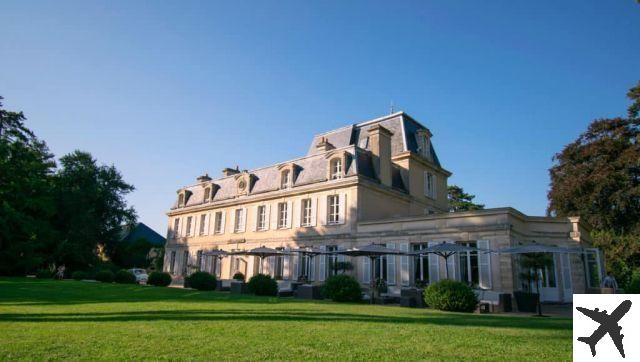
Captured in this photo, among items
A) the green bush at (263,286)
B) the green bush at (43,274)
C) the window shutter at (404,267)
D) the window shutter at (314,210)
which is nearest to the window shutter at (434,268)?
the window shutter at (404,267)

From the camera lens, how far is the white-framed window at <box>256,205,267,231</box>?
26000mm

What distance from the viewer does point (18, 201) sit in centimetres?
2552

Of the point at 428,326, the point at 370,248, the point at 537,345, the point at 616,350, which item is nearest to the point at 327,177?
the point at 370,248

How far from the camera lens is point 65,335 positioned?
20.2ft

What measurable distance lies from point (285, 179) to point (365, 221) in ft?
24.3

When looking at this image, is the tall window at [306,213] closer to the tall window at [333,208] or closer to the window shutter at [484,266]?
the tall window at [333,208]

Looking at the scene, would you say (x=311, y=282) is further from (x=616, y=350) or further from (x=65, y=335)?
(x=616, y=350)

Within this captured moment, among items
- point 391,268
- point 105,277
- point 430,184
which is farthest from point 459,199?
point 105,277

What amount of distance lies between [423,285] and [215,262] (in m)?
17.0

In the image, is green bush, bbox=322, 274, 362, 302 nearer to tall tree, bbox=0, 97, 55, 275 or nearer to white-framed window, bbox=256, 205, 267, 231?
white-framed window, bbox=256, 205, 267, 231

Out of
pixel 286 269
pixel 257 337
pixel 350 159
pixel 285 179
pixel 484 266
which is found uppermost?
pixel 350 159

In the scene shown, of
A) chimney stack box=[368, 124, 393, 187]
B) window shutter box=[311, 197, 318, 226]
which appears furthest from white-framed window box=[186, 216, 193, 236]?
chimney stack box=[368, 124, 393, 187]

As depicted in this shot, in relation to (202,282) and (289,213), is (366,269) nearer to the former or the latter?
(289,213)

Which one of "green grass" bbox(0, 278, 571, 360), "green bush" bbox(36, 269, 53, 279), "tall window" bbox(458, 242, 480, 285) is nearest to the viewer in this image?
"green grass" bbox(0, 278, 571, 360)
